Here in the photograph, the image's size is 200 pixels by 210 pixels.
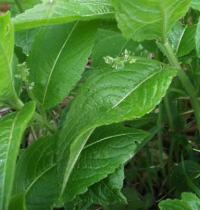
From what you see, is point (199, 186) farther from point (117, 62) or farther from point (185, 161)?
point (117, 62)

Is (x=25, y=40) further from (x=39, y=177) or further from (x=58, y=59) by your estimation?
(x=39, y=177)

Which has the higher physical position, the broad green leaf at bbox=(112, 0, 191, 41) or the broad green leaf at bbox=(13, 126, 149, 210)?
the broad green leaf at bbox=(112, 0, 191, 41)

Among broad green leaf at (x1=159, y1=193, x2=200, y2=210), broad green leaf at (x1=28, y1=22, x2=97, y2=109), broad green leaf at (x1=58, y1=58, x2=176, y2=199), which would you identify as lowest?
broad green leaf at (x1=159, y1=193, x2=200, y2=210)

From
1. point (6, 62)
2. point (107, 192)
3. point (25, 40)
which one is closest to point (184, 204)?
point (107, 192)

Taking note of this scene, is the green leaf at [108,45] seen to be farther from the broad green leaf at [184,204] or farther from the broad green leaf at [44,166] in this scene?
the broad green leaf at [184,204]

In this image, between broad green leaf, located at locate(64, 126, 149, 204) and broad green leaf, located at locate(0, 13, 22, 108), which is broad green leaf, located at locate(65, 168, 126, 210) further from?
broad green leaf, located at locate(0, 13, 22, 108)

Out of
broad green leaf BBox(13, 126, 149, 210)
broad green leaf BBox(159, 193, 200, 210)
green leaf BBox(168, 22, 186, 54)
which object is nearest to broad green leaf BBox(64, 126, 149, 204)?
broad green leaf BBox(13, 126, 149, 210)

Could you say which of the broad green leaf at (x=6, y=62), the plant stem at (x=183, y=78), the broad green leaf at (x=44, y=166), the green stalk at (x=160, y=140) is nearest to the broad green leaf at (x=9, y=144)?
the broad green leaf at (x=6, y=62)
